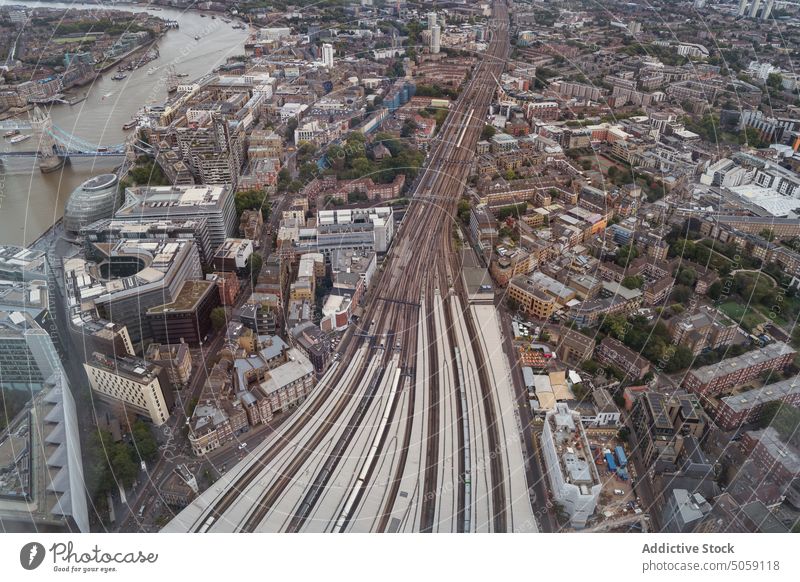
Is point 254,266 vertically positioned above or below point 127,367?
below

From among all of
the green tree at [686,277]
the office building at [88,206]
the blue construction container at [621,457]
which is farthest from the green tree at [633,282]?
the office building at [88,206]

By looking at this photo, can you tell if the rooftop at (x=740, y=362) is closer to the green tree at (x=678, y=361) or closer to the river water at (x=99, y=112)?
the green tree at (x=678, y=361)

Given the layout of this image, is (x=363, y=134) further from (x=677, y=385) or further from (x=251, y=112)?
(x=677, y=385)

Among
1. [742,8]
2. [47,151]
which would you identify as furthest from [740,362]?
[742,8]

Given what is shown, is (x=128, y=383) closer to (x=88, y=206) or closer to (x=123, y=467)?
(x=123, y=467)

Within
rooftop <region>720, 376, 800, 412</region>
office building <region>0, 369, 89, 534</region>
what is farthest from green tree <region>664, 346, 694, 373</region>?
office building <region>0, 369, 89, 534</region>

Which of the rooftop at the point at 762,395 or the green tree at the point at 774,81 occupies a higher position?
the green tree at the point at 774,81
